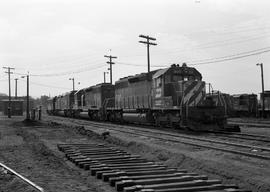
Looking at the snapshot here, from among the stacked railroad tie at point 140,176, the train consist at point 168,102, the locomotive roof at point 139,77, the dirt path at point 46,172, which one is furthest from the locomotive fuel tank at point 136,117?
the stacked railroad tie at point 140,176

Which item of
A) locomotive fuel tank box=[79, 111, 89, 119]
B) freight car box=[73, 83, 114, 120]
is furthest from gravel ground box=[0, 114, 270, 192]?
locomotive fuel tank box=[79, 111, 89, 119]

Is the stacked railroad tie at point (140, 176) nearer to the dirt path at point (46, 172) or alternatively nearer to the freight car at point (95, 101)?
the dirt path at point (46, 172)

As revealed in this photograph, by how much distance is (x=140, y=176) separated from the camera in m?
8.10

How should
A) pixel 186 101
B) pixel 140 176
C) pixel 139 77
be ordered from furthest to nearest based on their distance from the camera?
pixel 139 77
pixel 186 101
pixel 140 176

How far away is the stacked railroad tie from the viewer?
716cm

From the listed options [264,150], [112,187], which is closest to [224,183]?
[112,187]

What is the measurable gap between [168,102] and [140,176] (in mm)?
13742

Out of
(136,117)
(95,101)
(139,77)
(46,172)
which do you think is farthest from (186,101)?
(95,101)

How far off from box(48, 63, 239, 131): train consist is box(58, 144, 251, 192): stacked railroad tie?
9.29m

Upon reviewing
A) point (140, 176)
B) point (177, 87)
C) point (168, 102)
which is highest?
point (177, 87)

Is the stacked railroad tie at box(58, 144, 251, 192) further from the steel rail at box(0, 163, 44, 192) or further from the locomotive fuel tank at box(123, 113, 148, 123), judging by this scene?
the locomotive fuel tank at box(123, 113, 148, 123)

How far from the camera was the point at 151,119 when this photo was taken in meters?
24.2

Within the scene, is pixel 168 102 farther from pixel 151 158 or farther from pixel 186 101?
pixel 151 158

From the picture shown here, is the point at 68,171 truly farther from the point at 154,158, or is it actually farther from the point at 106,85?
the point at 106,85
